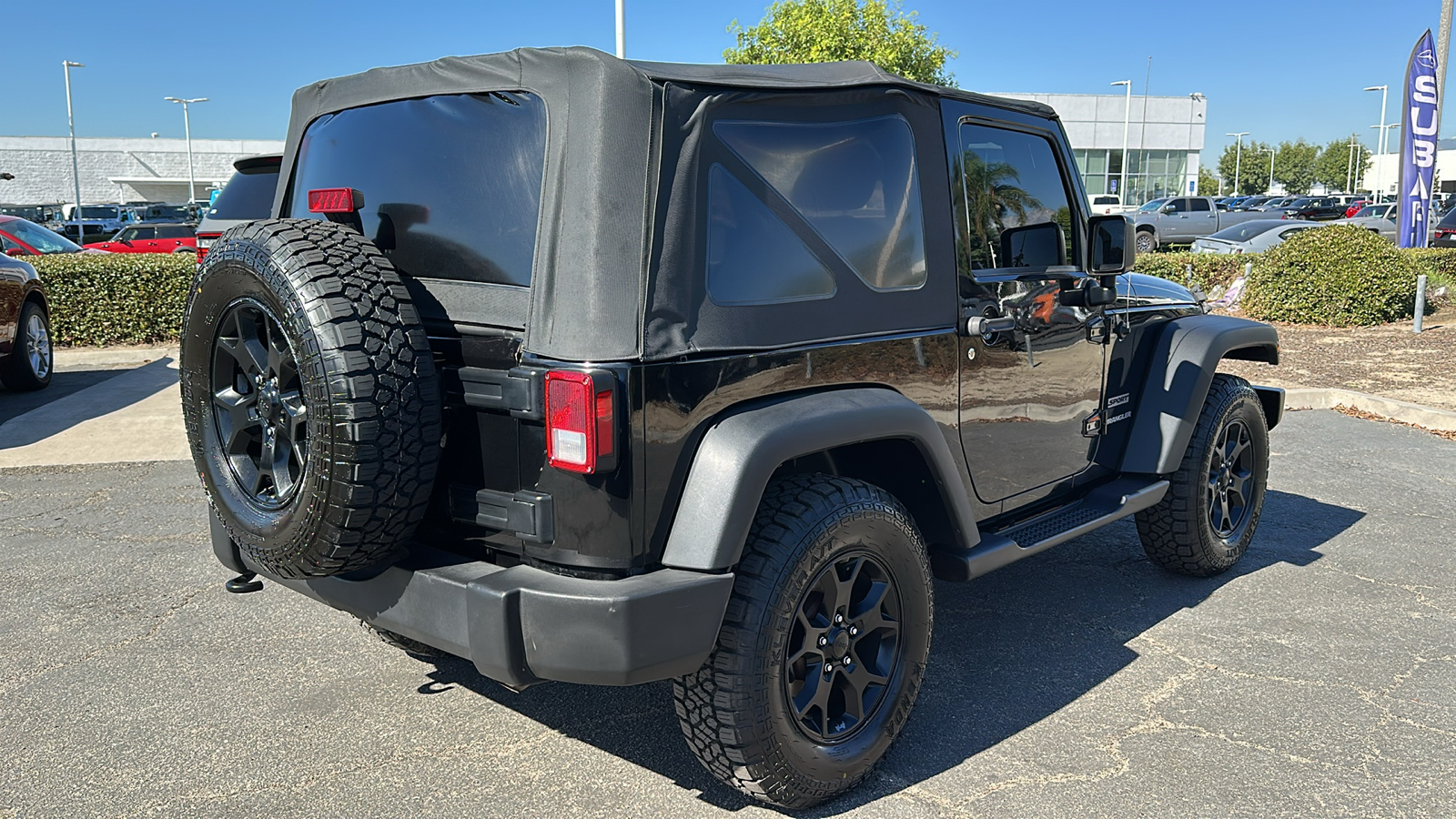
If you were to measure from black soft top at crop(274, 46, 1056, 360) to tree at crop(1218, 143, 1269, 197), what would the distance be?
365 feet

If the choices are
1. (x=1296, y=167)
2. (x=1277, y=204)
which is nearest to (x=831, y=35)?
(x=1277, y=204)

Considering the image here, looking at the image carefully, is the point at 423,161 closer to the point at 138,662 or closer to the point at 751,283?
the point at 751,283

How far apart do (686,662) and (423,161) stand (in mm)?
1549

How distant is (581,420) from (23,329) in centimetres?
856

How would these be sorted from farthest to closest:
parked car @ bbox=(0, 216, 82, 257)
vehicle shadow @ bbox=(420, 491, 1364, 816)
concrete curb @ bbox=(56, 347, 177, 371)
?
parked car @ bbox=(0, 216, 82, 257), concrete curb @ bbox=(56, 347, 177, 371), vehicle shadow @ bbox=(420, 491, 1364, 816)

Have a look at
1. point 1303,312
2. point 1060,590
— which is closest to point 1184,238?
point 1303,312

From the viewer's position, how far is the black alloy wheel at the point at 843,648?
2.86 metres

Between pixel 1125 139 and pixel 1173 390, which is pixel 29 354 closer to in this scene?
pixel 1173 390

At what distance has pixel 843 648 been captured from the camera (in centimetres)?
295

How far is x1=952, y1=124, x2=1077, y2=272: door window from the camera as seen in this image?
352 centimetres

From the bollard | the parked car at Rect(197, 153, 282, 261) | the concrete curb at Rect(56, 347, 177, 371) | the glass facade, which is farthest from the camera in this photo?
the glass facade

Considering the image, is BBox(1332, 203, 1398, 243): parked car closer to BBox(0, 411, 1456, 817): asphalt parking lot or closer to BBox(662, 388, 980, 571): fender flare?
BBox(0, 411, 1456, 817): asphalt parking lot

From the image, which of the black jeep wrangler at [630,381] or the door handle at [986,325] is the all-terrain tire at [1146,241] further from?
the black jeep wrangler at [630,381]

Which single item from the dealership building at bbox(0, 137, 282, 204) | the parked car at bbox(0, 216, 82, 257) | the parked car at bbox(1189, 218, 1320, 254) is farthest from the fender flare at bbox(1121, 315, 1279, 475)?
the dealership building at bbox(0, 137, 282, 204)
